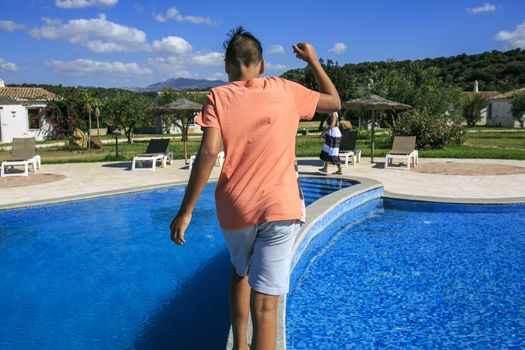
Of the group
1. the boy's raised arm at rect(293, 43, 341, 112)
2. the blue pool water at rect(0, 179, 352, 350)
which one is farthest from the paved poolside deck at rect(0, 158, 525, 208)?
the boy's raised arm at rect(293, 43, 341, 112)

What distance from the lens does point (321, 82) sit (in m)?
2.22

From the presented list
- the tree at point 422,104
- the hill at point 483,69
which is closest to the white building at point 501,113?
the hill at point 483,69

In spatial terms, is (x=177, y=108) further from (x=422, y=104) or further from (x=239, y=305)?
(x=422, y=104)

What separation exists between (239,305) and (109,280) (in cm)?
353

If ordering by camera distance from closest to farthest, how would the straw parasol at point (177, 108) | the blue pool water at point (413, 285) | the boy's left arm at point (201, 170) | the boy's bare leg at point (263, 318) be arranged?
the boy's left arm at point (201, 170)
the boy's bare leg at point (263, 318)
the blue pool water at point (413, 285)
the straw parasol at point (177, 108)

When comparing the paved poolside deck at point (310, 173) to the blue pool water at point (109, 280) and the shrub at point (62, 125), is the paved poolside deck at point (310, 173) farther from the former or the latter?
the shrub at point (62, 125)

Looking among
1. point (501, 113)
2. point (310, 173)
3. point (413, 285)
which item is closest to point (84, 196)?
point (310, 173)

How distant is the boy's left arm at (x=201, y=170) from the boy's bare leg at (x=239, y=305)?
0.47 m

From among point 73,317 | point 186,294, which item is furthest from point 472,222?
point 73,317

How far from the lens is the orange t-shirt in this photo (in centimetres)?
185

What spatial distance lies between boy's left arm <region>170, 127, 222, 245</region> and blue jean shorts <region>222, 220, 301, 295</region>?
207mm

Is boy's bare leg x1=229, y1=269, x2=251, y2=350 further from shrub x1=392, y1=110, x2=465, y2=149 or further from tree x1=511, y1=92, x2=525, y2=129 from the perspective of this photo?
tree x1=511, y1=92, x2=525, y2=129

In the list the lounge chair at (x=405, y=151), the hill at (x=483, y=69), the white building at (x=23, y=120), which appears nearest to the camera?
the lounge chair at (x=405, y=151)

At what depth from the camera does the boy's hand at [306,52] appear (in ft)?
7.38
